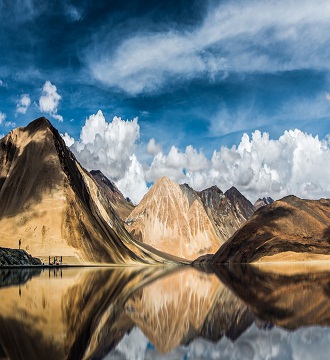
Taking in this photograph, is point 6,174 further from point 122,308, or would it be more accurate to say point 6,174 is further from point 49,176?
point 122,308

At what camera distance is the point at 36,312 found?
38.9 feet

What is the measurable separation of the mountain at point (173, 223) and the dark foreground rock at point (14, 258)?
386 feet

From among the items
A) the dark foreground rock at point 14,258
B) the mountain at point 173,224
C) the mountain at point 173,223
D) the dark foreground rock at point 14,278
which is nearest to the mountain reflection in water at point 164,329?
the dark foreground rock at point 14,278

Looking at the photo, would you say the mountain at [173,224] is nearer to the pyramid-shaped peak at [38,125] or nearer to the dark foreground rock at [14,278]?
the pyramid-shaped peak at [38,125]

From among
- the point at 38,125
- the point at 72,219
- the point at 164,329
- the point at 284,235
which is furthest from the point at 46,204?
the point at 164,329

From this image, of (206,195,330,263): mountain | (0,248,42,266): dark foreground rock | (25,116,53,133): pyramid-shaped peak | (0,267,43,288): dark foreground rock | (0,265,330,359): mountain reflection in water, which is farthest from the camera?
(25,116,53,133): pyramid-shaped peak

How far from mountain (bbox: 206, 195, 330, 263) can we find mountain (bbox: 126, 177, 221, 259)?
58579 millimetres

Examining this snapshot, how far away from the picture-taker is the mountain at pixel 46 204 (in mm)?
76562

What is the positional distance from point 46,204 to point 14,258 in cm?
2791

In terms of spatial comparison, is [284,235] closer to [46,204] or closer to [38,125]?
[46,204]

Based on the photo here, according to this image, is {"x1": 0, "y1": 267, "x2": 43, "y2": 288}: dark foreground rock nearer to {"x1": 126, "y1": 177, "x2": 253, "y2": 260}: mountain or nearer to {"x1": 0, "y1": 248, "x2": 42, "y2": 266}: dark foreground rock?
{"x1": 0, "y1": 248, "x2": 42, "y2": 266}: dark foreground rock

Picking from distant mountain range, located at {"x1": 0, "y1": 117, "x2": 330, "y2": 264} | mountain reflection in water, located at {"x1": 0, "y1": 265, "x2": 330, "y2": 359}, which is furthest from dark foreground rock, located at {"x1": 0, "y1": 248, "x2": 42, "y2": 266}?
mountain reflection in water, located at {"x1": 0, "y1": 265, "x2": 330, "y2": 359}

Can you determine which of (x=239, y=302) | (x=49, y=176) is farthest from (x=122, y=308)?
(x=49, y=176)

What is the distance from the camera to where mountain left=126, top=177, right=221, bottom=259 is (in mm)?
180250
